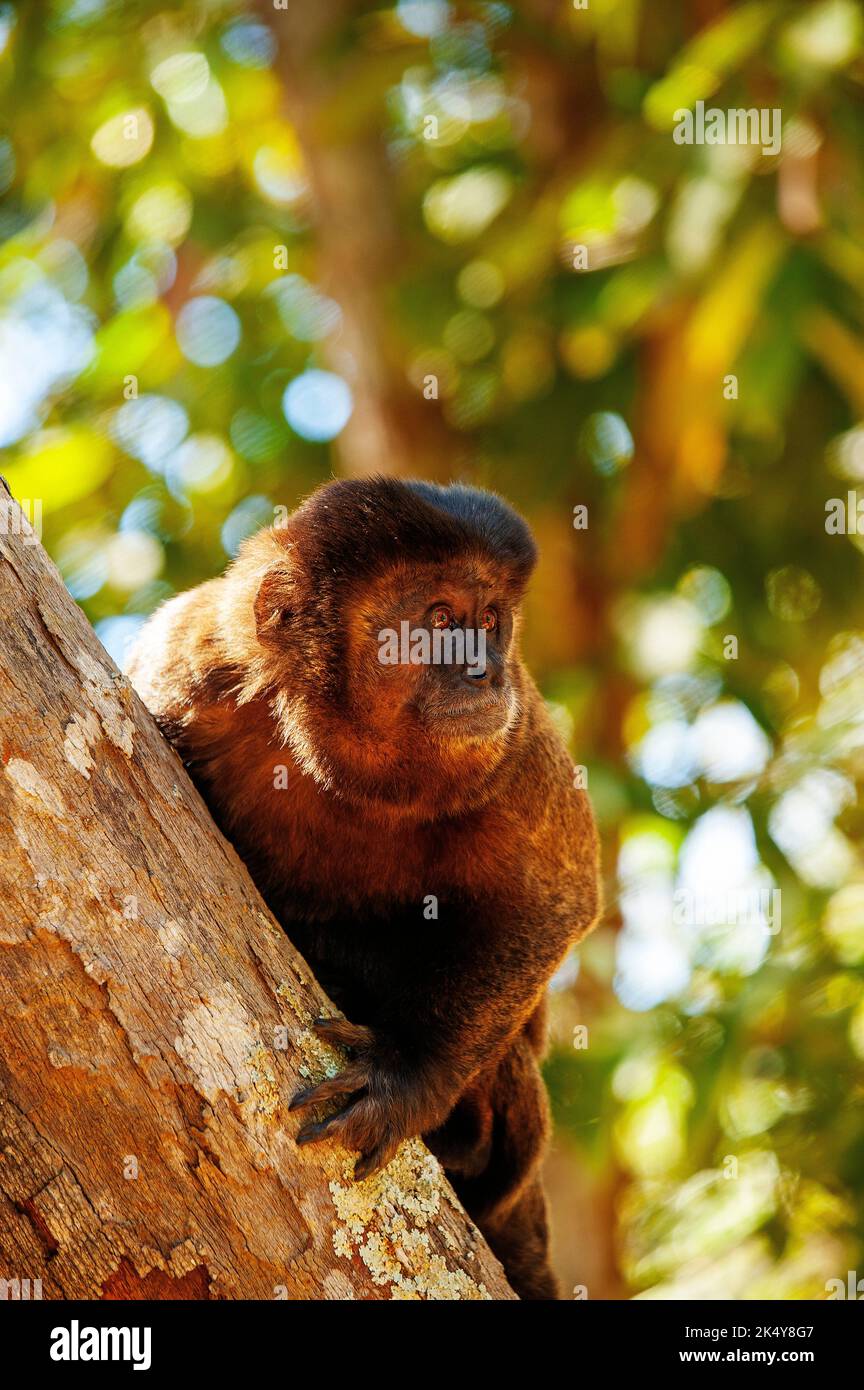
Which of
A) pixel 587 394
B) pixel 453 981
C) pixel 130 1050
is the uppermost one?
pixel 587 394

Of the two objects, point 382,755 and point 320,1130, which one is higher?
point 382,755

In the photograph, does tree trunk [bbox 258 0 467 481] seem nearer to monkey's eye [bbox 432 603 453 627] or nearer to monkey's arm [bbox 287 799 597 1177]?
monkey's eye [bbox 432 603 453 627]

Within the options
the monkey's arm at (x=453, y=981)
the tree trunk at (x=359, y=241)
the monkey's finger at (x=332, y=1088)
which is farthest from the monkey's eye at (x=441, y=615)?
the tree trunk at (x=359, y=241)

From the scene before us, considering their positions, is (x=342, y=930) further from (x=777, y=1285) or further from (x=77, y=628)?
(x=777, y=1285)

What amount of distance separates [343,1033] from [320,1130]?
0.37 metres

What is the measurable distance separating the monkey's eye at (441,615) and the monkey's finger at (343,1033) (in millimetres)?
1287

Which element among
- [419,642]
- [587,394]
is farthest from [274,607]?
[587,394]

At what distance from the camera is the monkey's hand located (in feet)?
11.7

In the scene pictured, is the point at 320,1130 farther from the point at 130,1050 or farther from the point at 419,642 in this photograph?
the point at 419,642

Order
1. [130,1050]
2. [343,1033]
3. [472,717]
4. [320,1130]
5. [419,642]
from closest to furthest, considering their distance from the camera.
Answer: [130,1050], [320,1130], [343,1033], [472,717], [419,642]

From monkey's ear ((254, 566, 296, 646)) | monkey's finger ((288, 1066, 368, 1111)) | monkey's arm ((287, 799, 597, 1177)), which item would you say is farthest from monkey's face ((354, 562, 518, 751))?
monkey's finger ((288, 1066, 368, 1111))

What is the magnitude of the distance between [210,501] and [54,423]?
114 centimetres

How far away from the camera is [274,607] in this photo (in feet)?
15.5

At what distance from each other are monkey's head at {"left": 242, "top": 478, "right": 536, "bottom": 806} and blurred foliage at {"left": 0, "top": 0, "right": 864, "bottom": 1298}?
278cm
